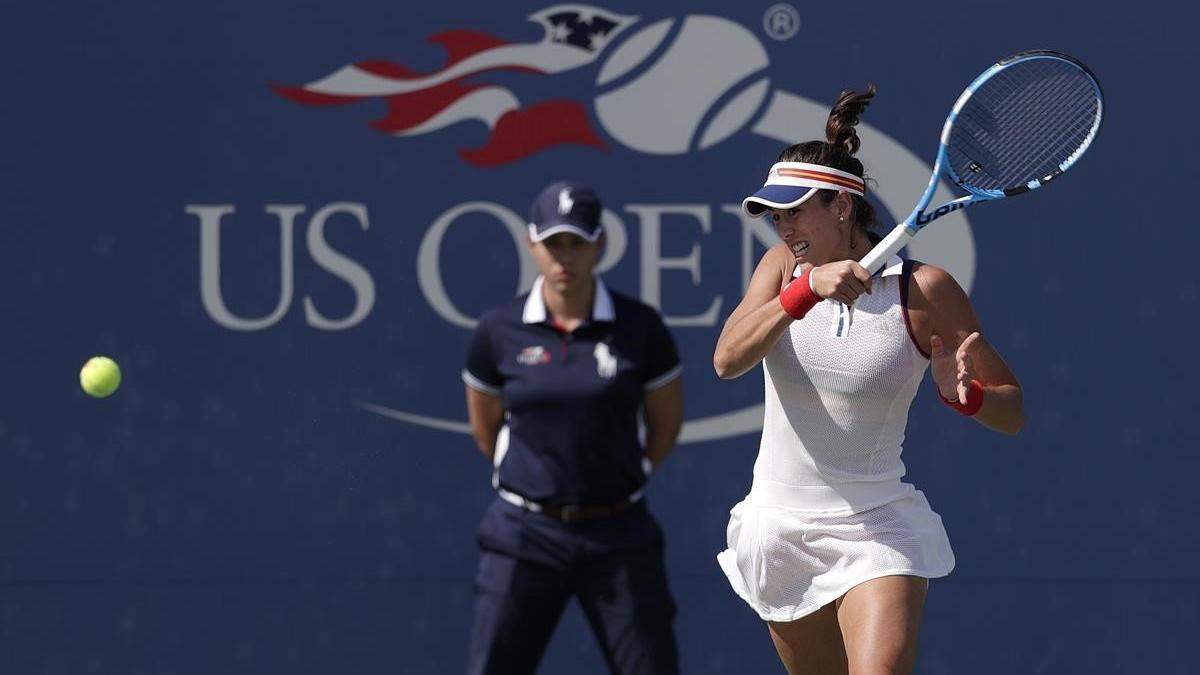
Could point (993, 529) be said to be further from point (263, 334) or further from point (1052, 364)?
point (263, 334)

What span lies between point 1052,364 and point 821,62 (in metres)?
0.98

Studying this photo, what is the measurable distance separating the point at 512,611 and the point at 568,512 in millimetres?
233

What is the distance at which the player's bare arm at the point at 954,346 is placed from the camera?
356 cm

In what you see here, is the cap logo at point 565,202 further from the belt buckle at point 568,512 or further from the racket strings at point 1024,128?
the racket strings at point 1024,128

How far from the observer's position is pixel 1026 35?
5.02 metres

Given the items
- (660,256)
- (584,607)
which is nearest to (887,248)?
(584,607)

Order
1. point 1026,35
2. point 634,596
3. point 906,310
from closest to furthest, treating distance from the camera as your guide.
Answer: point 906,310 < point 634,596 < point 1026,35

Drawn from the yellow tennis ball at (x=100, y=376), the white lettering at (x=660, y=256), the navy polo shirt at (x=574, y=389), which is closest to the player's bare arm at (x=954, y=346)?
the navy polo shirt at (x=574, y=389)

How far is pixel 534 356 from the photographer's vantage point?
13.4 feet

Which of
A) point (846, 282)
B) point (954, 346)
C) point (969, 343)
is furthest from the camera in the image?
point (954, 346)

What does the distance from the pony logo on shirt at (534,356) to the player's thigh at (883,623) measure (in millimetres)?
822

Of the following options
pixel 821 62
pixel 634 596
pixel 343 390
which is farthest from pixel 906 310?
pixel 343 390

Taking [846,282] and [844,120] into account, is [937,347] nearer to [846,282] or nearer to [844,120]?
[846,282]

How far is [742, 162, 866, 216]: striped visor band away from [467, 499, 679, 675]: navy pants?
83 centimetres
